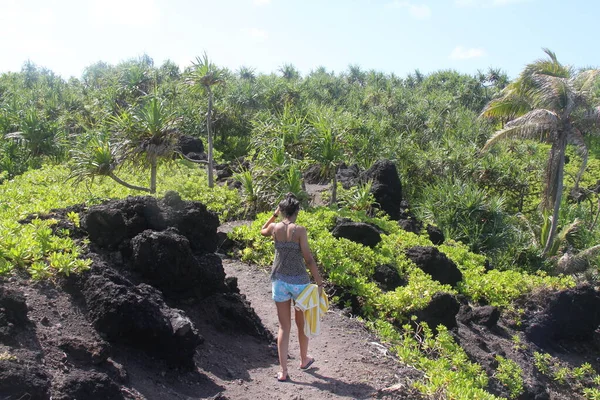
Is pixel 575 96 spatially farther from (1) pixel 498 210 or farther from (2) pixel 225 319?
(2) pixel 225 319

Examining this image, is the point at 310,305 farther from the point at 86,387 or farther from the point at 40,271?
the point at 40,271

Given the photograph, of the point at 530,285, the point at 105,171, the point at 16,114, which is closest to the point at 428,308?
the point at 530,285

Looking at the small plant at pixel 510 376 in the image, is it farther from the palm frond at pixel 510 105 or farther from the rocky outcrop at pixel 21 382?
the palm frond at pixel 510 105

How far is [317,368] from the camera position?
5.62m

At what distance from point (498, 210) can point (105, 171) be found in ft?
35.8

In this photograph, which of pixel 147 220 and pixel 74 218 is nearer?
pixel 74 218

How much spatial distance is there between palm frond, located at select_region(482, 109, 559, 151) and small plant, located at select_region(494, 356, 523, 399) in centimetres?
987

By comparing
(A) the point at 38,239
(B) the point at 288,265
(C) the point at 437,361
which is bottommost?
(C) the point at 437,361

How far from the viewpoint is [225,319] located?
242 inches

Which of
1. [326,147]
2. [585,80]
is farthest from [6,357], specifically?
[585,80]

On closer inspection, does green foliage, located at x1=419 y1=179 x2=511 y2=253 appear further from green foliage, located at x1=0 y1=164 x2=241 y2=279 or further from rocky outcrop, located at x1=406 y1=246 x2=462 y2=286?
green foliage, located at x1=0 y1=164 x2=241 y2=279

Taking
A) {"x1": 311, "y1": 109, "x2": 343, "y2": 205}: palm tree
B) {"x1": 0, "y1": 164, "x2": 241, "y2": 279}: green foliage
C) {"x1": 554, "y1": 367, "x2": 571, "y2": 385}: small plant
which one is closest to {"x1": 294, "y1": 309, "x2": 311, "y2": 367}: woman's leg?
Answer: {"x1": 0, "y1": 164, "x2": 241, "y2": 279}: green foliage

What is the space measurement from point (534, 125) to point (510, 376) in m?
10.2

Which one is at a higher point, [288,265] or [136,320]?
[288,265]
